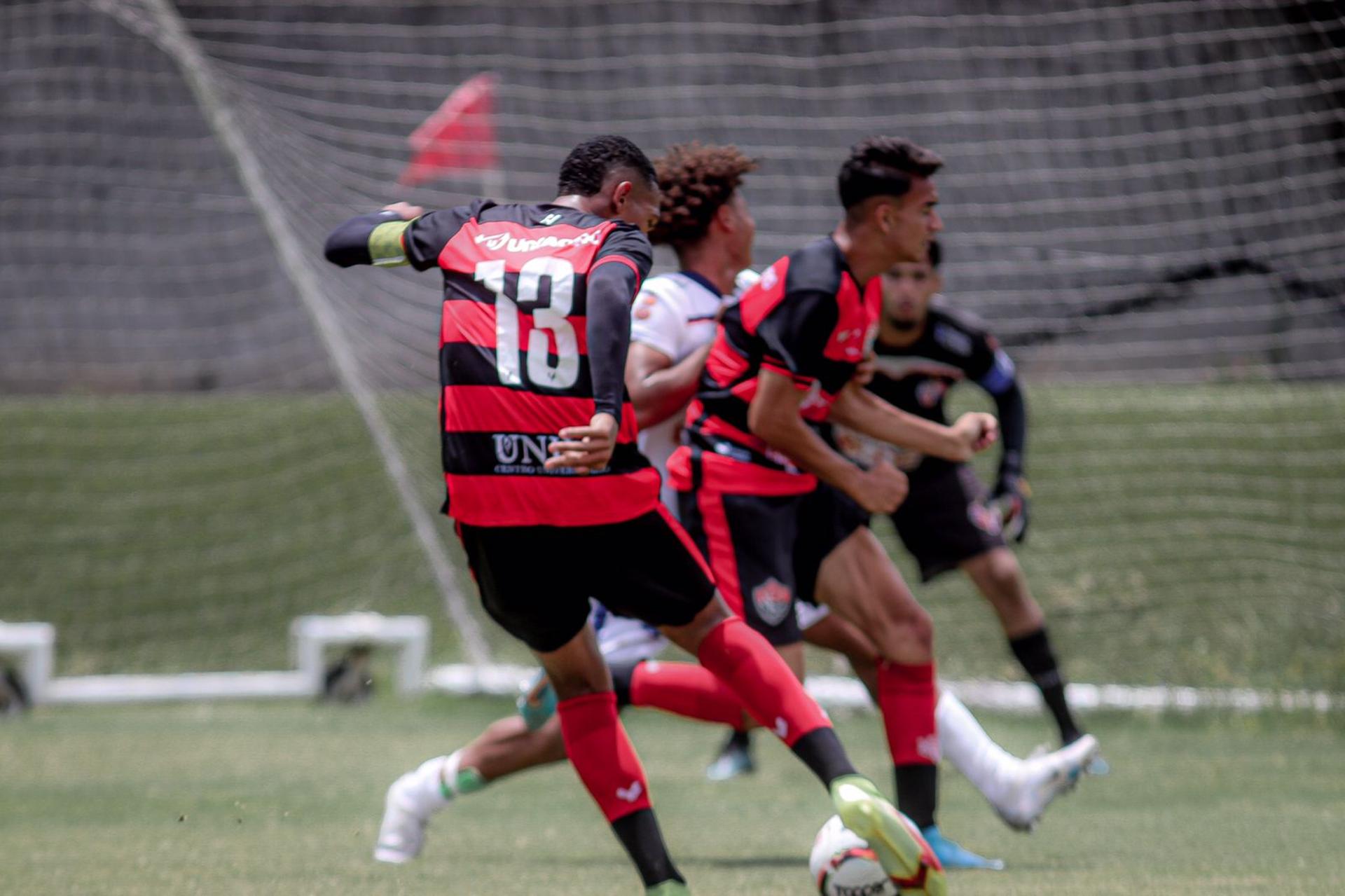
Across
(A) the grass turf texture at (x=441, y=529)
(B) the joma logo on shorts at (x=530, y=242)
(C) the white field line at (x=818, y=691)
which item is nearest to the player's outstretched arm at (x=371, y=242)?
(B) the joma logo on shorts at (x=530, y=242)

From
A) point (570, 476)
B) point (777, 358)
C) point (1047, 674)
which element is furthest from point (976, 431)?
point (1047, 674)

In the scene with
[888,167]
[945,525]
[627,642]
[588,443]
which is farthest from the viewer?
[945,525]

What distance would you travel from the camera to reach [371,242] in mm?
3742

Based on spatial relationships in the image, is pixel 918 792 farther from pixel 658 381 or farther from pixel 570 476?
pixel 570 476

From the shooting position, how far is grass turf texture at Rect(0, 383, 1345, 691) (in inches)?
337

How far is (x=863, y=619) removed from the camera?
15.3ft

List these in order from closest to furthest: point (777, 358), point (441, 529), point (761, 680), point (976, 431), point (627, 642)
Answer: point (761, 680) → point (777, 358) → point (976, 431) → point (627, 642) → point (441, 529)

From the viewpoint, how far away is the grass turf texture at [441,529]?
8.57 m

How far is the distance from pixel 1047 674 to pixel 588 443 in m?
3.64

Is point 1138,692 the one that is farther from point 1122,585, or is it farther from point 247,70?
point 247,70

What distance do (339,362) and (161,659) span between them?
276cm

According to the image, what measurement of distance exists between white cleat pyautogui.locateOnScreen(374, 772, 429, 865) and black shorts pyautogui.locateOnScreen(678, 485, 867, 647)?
108 centimetres

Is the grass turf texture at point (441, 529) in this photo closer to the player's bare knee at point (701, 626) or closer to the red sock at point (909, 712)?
the red sock at point (909, 712)

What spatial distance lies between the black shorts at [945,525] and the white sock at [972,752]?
1.37 metres
